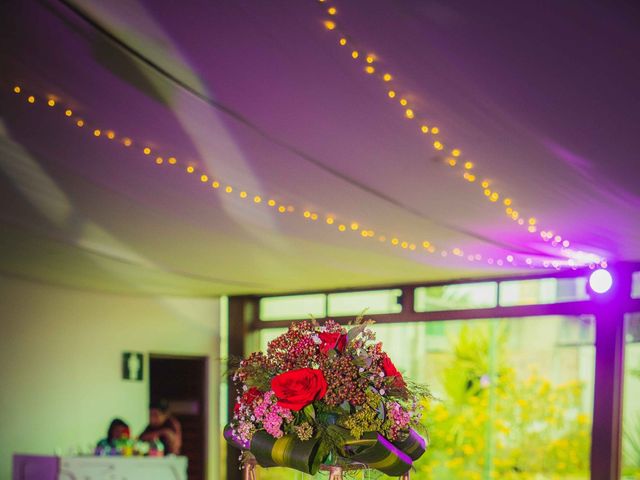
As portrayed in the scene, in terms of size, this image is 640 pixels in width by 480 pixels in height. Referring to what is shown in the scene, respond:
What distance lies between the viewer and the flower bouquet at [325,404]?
1920 millimetres

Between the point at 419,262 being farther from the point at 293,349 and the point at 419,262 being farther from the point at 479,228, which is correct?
the point at 293,349

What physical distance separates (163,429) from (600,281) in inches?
191

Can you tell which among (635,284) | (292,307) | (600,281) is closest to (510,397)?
(600,281)

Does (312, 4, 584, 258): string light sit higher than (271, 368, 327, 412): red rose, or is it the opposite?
(312, 4, 584, 258): string light

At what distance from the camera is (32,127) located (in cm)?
420

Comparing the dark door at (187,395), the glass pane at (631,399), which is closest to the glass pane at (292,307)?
the dark door at (187,395)

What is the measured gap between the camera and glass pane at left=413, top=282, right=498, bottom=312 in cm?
781

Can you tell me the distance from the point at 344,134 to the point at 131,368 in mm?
6105

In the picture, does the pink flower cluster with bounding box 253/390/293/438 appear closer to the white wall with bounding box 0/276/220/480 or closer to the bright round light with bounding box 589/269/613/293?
the bright round light with bounding box 589/269/613/293

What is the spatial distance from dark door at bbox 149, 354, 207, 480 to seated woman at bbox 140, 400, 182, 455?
1.08ft

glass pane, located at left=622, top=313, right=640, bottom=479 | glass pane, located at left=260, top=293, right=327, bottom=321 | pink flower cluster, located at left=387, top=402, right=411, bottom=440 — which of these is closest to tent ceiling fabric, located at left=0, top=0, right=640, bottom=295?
glass pane, located at left=622, top=313, right=640, bottom=479

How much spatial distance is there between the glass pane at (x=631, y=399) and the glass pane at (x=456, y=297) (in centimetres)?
A: 133

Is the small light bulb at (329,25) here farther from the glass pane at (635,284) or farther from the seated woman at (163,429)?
the seated woman at (163,429)

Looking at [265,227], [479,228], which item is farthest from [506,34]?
[265,227]
